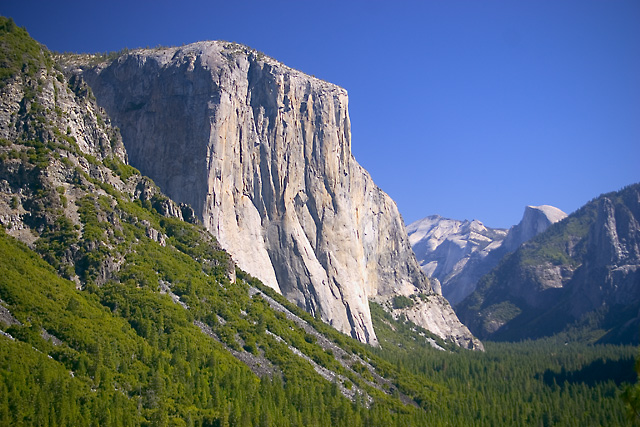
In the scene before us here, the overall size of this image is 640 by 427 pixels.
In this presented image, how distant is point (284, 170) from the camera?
178 meters

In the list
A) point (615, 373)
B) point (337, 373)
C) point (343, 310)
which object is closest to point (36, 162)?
point (337, 373)

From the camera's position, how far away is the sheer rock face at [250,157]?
6368 inches

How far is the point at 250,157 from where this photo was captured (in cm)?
17138

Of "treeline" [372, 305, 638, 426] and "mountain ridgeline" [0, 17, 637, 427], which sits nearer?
"mountain ridgeline" [0, 17, 637, 427]

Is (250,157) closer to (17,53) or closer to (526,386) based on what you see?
(17,53)

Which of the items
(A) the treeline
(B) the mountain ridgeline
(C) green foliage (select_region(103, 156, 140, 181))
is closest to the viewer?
(B) the mountain ridgeline

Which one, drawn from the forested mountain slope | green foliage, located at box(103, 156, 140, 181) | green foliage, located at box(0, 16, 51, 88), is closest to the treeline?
the forested mountain slope

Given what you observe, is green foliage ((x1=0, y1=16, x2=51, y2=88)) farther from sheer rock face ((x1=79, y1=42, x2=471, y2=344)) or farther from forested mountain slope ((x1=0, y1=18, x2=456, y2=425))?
sheer rock face ((x1=79, y1=42, x2=471, y2=344))

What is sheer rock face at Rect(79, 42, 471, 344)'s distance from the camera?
16175 cm

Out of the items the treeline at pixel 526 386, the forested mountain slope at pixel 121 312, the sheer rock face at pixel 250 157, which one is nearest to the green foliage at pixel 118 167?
the forested mountain slope at pixel 121 312

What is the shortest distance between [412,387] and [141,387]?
62.1 meters

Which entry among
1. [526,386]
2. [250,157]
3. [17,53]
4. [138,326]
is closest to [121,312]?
[138,326]

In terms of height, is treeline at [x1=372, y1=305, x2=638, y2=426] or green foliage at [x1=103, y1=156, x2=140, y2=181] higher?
green foliage at [x1=103, y1=156, x2=140, y2=181]

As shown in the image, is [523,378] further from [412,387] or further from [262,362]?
[262,362]
